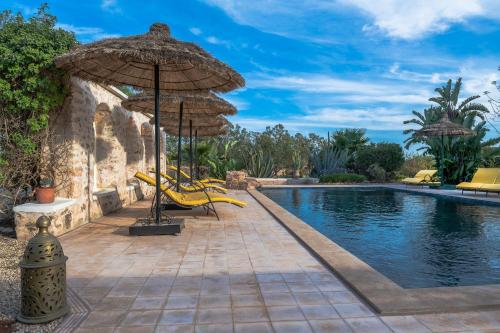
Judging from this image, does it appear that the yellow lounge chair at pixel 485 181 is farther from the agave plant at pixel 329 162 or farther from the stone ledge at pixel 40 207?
the stone ledge at pixel 40 207

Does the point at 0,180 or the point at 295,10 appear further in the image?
the point at 295,10

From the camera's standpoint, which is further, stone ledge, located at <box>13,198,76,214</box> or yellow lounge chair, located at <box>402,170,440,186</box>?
yellow lounge chair, located at <box>402,170,440,186</box>

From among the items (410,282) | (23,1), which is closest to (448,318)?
(410,282)

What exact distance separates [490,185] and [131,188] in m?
11.7

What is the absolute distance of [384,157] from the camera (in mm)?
22016

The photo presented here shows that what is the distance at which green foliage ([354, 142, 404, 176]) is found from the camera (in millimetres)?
21969

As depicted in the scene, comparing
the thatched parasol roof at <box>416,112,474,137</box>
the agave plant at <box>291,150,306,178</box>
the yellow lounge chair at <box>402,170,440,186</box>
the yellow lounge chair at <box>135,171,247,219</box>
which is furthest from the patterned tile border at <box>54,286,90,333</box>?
the agave plant at <box>291,150,306,178</box>

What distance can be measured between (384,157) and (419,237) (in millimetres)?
Result: 16382

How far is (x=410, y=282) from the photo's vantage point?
4.14 meters

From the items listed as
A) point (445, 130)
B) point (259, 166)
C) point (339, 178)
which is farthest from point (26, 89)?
point (339, 178)

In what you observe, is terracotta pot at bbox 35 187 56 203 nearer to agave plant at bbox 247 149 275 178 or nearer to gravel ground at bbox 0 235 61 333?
gravel ground at bbox 0 235 61 333

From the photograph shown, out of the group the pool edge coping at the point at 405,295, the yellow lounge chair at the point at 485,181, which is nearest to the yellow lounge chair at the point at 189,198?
the pool edge coping at the point at 405,295

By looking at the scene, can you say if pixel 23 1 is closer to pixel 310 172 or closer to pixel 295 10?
pixel 295 10

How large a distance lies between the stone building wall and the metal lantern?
127 inches
